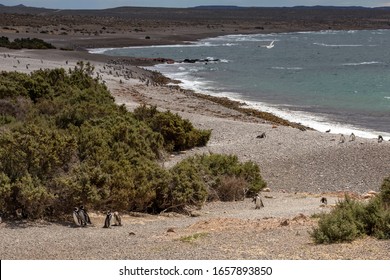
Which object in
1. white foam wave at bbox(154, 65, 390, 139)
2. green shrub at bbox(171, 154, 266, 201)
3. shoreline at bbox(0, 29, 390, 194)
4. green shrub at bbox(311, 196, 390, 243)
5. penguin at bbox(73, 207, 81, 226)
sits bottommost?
white foam wave at bbox(154, 65, 390, 139)

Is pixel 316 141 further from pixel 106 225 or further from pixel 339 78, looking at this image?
pixel 339 78

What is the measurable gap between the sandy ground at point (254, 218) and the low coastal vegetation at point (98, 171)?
21.8 inches

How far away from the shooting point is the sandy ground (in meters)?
9.11

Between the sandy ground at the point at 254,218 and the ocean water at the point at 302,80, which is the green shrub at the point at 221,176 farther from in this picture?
the ocean water at the point at 302,80

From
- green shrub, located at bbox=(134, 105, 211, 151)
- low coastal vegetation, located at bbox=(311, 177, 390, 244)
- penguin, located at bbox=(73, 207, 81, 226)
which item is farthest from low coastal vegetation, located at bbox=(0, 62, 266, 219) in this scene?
low coastal vegetation, located at bbox=(311, 177, 390, 244)

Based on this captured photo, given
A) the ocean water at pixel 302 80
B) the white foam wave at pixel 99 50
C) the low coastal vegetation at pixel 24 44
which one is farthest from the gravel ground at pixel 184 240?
the white foam wave at pixel 99 50

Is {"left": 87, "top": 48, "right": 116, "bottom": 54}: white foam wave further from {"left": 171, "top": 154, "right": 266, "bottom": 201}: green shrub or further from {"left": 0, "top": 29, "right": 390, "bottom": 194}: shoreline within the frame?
{"left": 171, "top": 154, "right": 266, "bottom": 201}: green shrub

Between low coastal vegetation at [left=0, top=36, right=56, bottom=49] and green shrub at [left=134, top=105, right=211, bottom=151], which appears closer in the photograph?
green shrub at [left=134, top=105, right=211, bottom=151]

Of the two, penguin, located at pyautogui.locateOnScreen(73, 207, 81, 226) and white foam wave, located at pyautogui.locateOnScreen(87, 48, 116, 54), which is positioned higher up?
penguin, located at pyautogui.locateOnScreen(73, 207, 81, 226)

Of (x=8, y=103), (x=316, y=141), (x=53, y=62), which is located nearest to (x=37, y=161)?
(x=8, y=103)

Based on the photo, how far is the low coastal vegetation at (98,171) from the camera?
12711 mm

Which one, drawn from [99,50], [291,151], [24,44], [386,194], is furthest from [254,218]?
[99,50]

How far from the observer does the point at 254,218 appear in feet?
42.7

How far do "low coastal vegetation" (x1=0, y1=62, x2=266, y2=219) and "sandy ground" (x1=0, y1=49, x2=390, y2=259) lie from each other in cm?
55
